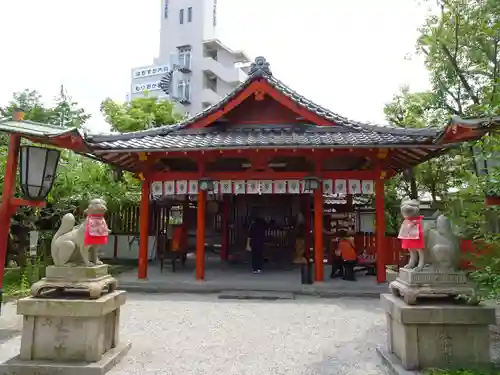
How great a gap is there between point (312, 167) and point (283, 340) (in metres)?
6.24

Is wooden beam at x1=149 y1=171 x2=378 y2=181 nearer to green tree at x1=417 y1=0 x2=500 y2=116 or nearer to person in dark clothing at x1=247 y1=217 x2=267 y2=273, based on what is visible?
person in dark clothing at x1=247 y1=217 x2=267 y2=273

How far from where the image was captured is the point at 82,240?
17.1 feet

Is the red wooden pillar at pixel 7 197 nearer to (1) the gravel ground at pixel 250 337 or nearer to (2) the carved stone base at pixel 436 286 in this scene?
(1) the gravel ground at pixel 250 337

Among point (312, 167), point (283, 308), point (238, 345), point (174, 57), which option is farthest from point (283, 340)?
point (174, 57)

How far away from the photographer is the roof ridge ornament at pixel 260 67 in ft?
39.4

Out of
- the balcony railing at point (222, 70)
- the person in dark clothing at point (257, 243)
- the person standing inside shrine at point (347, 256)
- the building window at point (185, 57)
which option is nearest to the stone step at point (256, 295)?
the person standing inside shrine at point (347, 256)

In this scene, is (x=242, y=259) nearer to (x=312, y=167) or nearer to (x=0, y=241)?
(x=312, y=167)

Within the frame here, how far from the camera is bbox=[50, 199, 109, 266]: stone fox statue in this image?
5156 millimetres

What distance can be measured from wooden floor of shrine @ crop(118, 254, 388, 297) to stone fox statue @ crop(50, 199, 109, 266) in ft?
17.8

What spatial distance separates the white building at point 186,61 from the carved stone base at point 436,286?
39.9 meters

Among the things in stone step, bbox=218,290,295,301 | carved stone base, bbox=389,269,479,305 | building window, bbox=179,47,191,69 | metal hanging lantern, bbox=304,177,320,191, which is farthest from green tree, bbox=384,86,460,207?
building window, bbox=179,47,191,69

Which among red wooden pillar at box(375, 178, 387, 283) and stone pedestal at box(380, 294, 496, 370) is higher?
red wooden pillar at box(375, 178, 387, 283)

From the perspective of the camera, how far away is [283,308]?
8578mm

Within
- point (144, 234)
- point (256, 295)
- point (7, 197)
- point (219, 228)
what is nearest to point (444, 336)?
point (256, 295)
